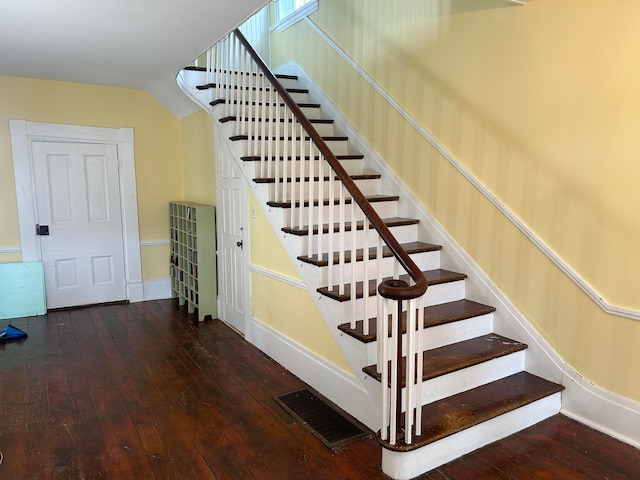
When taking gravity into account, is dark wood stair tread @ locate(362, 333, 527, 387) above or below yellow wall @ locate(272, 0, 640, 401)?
below

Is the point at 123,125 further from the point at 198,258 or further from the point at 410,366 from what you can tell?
the point at 410,366

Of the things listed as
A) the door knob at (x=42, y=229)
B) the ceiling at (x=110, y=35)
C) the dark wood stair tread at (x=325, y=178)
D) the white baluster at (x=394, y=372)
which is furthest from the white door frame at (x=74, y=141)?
the white baluster at (x=394, y=372)

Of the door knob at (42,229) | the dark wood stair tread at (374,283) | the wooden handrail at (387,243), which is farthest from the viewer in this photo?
the door knob at (42,229)

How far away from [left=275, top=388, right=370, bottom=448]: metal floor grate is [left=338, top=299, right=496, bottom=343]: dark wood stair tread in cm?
54

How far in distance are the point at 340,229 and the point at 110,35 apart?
2195 mm

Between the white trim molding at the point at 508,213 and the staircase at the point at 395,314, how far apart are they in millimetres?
565

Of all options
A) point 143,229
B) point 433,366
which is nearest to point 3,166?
point 143,229

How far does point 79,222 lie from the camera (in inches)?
202

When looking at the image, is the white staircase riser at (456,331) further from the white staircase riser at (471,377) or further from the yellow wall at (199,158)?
the yellow wall at (199,158)

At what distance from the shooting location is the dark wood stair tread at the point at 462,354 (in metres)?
2.55

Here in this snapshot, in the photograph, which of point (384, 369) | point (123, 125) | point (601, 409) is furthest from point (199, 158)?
point (601, 409)

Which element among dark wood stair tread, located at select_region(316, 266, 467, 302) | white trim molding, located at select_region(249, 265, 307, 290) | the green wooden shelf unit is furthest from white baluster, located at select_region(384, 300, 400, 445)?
the green wooden shelf unit

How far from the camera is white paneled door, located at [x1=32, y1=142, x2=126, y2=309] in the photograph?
495cm

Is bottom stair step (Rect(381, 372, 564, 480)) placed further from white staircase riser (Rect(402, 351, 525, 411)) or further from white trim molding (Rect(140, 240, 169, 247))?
white trim molding (Rect(140, 240, 169, 247))
